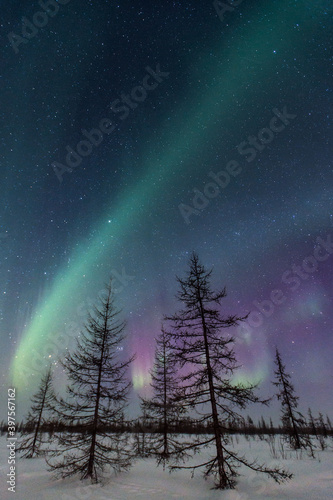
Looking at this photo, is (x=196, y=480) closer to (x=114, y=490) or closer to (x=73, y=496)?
(x=114, y=490)

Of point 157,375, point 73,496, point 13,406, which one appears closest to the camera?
point 73,496

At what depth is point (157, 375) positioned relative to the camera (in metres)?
20.5

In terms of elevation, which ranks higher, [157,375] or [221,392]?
[157,375]

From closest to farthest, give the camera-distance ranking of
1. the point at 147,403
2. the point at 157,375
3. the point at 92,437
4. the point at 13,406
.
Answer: the point at 13,406 < the point at 92,437 < the point at 147,403 < the point at 157,375

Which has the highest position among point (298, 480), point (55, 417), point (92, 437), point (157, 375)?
point (157, 375)

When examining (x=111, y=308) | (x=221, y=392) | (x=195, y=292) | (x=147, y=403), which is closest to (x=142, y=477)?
(x=147, y=403)

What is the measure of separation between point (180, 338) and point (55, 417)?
727 cm

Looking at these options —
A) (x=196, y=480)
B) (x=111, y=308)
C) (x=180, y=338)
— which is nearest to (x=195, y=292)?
(x=180, y=338)

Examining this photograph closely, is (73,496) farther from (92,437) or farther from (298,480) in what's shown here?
(298,480)

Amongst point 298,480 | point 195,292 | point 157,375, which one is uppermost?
point 195,292

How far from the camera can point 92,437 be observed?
11.9 m

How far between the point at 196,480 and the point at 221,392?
14.1 feet

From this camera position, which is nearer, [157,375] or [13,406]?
[13,406]

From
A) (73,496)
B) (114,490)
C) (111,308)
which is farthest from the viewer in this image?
(111,308)
